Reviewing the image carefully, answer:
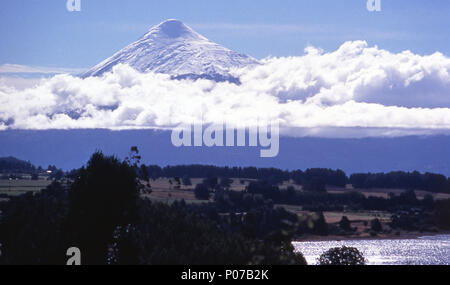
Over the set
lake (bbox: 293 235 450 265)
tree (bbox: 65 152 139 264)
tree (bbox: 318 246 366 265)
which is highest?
tree (bbox: 65 152 139 264)

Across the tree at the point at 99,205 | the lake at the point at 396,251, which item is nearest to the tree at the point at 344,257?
the lake at the point at 396,251

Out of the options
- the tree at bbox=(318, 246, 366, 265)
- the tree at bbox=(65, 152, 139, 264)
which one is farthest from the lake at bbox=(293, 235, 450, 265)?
the tree at bbox=(65, 152, 139, 264)

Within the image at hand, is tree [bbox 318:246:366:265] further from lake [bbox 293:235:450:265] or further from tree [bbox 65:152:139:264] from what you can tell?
tree [bbox 65:152:139:264]

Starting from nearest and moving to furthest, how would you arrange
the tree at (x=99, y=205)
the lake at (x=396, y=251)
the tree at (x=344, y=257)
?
the tree at (x=99, y=205) → the tree at (x=344, y=257) → the lake at (x=396, y=251)

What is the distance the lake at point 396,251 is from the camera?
155 m

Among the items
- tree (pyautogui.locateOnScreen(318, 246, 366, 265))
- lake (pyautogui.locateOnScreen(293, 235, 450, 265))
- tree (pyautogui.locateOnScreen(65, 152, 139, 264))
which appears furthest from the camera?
lake (pyautogui.locateOnScreen(293, 235, 450, 265))

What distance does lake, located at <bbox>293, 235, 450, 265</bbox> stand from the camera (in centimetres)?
15475

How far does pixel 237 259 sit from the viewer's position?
8362cm

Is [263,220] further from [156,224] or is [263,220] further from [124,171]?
[124,171]

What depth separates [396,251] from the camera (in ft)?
590

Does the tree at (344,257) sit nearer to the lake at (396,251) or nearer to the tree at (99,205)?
the lake at (396,251)

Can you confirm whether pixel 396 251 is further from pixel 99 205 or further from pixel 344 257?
pixel 99 205

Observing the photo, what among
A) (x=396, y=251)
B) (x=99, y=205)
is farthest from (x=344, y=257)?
(x=396, y=251)
